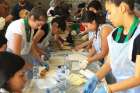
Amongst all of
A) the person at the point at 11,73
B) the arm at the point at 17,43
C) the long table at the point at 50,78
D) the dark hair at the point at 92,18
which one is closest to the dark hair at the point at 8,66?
the person at the point at 11,73

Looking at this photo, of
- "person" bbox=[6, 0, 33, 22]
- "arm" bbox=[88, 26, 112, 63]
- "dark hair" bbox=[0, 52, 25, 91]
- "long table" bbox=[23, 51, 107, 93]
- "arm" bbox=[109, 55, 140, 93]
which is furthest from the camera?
"person" bbox=[6, 0, 33, 22]

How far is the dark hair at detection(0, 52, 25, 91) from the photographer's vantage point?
1.25 meters

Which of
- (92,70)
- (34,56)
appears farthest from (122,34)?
(34,56)

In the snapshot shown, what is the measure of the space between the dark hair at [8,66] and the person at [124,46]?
0.52 m

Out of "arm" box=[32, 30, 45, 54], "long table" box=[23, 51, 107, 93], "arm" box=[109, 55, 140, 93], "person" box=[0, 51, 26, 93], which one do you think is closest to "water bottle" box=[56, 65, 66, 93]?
"long table" box=[23, 51, 107, 93]

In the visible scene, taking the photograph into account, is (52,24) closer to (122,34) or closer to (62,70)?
(62,70)

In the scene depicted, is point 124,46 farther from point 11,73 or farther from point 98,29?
point 98,29

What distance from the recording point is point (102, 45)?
8.81ft

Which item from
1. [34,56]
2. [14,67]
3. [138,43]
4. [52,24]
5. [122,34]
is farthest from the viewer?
[52,24]

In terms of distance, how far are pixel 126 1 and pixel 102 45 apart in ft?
3.68

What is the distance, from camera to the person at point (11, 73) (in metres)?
1.25

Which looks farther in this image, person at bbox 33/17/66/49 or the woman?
person at bbox 33/17/66/49

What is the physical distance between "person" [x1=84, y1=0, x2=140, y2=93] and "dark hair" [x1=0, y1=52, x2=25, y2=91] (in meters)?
0.52

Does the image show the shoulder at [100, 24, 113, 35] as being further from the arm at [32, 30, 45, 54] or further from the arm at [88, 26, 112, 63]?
the arm at [32, 30, 45, 54]
